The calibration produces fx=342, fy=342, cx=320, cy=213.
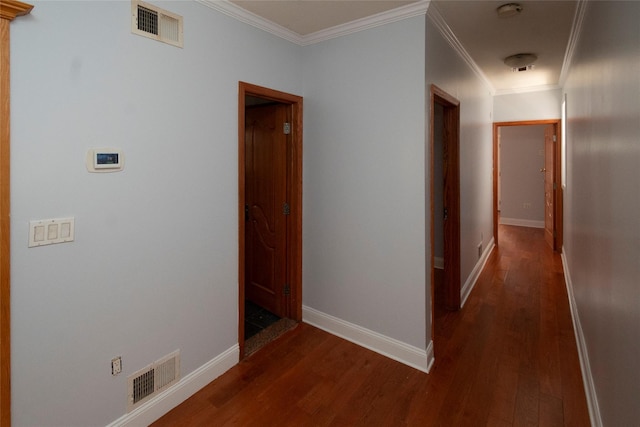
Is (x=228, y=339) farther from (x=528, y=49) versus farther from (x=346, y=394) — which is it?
(x=528, y=49)

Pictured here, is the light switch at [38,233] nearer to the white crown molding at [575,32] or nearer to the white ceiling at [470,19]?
the white ceiling at [470,19]

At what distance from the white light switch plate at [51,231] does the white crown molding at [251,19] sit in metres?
1.51

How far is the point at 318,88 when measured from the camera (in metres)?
2.92

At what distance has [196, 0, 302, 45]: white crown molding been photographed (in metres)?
2.22

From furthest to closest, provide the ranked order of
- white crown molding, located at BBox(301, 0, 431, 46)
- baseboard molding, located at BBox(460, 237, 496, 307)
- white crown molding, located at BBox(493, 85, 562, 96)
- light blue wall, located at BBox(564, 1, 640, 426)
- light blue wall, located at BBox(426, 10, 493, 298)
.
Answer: white crown molding, located at BBox(493, 85, 562, 96) < baseboard molding, located at BBox(460, 237, 496, 307) < light blue wall, located at BBox(426, 10, 493, 298) < white crown molding, located at BBox(301, 0, 431, 46) < light blue wall, located at BBox(564, 1, 640, 426)

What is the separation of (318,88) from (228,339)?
212 cm

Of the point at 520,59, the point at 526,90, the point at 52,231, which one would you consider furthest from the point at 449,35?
the point at 526,90

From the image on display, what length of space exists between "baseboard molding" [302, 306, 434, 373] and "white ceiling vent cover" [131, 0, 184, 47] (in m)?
2.36

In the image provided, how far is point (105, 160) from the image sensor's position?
1.72 meters

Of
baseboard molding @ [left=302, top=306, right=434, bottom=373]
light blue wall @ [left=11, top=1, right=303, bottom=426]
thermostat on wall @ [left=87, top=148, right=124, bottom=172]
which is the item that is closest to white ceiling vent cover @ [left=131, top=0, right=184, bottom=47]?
light blue wall @ [left=11, top=1, right=303, bottom=426]

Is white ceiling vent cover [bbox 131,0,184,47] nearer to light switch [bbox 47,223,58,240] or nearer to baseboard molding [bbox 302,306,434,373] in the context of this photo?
light switch [bbox 47,223,58,240]

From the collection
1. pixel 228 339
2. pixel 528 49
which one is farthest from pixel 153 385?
pixel 528 49

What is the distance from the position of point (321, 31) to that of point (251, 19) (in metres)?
0.61

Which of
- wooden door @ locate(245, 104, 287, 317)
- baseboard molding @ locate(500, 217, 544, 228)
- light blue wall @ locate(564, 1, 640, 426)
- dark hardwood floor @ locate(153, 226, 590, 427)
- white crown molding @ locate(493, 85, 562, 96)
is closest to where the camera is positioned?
light blue wall @ locate(564, 1, 640, 426)
